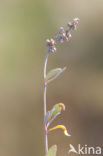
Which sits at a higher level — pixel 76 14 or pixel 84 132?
pixel 76 14

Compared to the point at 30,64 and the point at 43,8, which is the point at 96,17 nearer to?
the point at 43,8

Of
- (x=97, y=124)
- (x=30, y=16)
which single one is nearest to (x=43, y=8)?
(x=30, y=16)

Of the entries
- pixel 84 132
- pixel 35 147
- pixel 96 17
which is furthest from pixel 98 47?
pixel 35 147

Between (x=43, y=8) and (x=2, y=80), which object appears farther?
(x=43, y=8)

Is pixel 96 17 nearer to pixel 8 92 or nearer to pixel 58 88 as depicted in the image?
pixel 58 88

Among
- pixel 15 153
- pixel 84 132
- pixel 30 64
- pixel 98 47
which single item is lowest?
pixel 15 153

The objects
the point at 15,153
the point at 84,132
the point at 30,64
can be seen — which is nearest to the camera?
the point at 15,153

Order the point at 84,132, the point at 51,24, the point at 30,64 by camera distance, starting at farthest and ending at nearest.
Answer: the point at 51,24, the point at 30,64, the point at 84,132
